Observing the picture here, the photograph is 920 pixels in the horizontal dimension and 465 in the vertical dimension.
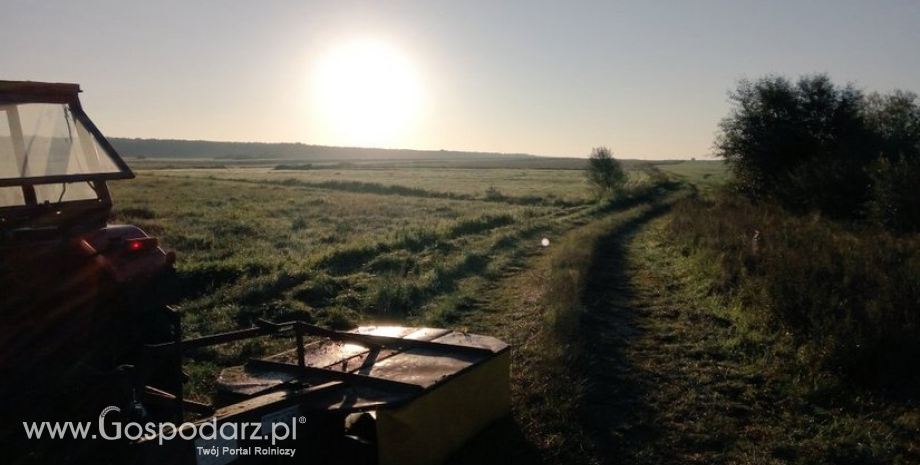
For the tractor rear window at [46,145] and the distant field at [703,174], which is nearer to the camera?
the tractor rear window at [46,145]

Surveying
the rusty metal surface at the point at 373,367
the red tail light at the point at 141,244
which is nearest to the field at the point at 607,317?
the rusty metal surface at the point at 373,367

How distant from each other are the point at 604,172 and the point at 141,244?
35.7 m

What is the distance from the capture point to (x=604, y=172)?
127 ft

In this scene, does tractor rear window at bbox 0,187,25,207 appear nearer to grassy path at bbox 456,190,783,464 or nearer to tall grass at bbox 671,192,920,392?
grassy path at bbox 456,190,783,464

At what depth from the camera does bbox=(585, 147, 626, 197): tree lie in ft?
126

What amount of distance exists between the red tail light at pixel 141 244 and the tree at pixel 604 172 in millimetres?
34758

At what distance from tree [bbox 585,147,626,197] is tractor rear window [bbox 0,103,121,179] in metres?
35.1

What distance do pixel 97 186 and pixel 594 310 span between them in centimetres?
619

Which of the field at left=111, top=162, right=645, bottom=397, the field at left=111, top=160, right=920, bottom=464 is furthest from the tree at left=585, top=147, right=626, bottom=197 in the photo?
the field at left=111, top=160, right=920, bottom=464

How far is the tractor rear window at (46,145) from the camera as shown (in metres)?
4.21

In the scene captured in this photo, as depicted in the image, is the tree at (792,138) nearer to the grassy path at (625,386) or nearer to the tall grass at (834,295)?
the tall grass at (834,295)

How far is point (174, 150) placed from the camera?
622 feet

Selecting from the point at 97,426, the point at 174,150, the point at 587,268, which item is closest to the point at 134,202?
the point at 587,268

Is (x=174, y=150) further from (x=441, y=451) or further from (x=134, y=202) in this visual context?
(x=441, y=451)
